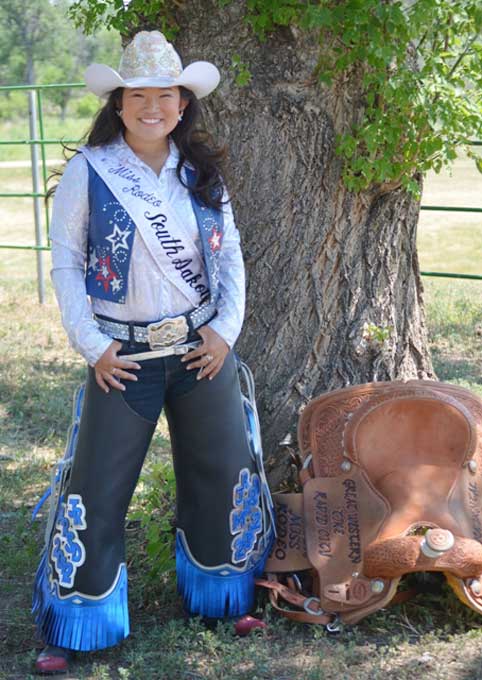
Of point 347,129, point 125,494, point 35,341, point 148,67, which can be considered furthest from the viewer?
point 35,341

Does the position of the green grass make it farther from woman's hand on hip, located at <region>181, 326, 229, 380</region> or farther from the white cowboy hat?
the white cowboy hat

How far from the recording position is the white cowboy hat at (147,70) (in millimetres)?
2721

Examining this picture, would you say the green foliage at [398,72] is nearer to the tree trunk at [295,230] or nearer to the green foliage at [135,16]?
the tree trunk at [295,230]

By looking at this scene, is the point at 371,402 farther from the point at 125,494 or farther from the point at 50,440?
the point at 50,440

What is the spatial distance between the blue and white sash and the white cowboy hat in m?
0.21

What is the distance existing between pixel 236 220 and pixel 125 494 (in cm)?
121

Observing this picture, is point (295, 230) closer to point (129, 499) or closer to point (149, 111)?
point (149, 111)

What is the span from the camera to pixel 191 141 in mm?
2922

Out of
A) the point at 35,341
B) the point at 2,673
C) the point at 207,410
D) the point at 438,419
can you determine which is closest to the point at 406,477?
the point at 438,419

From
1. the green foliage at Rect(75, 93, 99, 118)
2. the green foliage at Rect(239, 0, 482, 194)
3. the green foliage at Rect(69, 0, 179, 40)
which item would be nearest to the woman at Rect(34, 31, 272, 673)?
the green foliage at Rect(239, 0, 482, 194)

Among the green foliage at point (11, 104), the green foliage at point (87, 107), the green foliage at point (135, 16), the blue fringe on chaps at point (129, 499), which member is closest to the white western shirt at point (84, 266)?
the blue fringe on chaps at point (129, 499)

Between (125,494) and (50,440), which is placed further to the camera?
(50,440)

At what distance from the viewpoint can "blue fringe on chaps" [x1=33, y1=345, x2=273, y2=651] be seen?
2.85m

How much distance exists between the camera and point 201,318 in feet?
9.50
